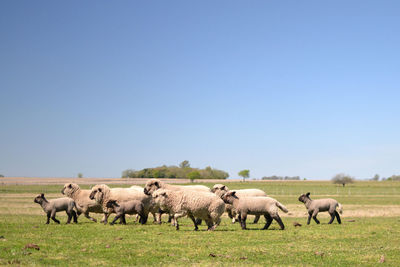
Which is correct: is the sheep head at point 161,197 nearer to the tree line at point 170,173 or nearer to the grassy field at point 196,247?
the grassy field at point 196,247

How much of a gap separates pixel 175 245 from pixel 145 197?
28.7 feet

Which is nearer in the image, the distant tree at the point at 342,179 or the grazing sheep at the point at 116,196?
the grazing sheep at the point at 116,196

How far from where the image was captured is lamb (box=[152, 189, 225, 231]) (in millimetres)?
18906

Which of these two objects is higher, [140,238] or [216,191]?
[216,191]

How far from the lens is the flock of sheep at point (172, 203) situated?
19062 mm

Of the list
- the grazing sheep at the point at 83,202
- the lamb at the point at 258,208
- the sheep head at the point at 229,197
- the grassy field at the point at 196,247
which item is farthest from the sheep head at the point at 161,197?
the grazing sheep at the point at 83,202

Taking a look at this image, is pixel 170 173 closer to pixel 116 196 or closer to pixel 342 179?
pixel 342 179

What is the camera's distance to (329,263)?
11.9 meters

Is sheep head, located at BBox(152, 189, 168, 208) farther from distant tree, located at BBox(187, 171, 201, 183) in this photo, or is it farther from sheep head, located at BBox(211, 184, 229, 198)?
distant tree, located at BBox(187, 171, 201, 183)

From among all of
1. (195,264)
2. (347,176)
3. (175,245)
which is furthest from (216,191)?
(347,176)

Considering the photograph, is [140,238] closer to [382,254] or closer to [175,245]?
[175,245]

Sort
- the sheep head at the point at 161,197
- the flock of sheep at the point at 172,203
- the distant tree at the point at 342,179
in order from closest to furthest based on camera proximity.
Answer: the flock of sheep at the point at 172,203
the sheep head at the point at 161,197
the distant tree at the point at 342,179

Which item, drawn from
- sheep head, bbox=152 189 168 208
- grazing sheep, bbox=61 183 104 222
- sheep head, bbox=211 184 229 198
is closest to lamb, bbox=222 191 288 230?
sheep head, bbox=211 184 229 198

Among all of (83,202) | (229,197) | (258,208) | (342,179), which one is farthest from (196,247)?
(342,179)
